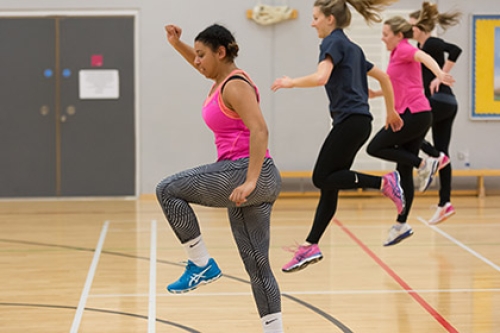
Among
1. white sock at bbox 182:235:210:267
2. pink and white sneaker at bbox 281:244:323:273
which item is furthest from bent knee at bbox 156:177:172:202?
pink and white sneaker at bbox 281:244:323:273

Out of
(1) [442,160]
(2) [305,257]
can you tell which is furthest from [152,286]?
(1) [442,160]

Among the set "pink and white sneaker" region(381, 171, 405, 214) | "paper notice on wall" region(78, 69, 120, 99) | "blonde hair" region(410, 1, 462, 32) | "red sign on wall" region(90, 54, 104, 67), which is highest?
"blonde hair" region(410, 1, 462, 32)

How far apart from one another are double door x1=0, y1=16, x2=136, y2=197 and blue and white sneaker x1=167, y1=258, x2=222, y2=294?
7.71 metres

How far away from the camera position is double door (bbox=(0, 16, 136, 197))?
38.2 ft

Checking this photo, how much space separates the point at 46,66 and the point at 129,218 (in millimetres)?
2917

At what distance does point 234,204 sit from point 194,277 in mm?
450

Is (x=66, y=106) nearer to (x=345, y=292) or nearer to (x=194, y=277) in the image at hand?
(x=345, y=292)

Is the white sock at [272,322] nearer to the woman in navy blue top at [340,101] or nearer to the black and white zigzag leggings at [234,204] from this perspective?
the black and white zigzag leggings at [234,204]

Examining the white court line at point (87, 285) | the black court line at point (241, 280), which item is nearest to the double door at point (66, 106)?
the white court line at point (87, 285)

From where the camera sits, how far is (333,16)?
5469 millimetres

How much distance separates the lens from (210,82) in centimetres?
1169

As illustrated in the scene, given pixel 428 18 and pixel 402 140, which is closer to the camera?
pixel 402 140

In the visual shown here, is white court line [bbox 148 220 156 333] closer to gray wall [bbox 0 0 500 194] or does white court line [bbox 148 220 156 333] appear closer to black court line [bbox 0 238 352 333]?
black court line [bbox 0 238 352 333]

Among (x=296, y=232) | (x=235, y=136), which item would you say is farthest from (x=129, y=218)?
(x=235, y=136)
